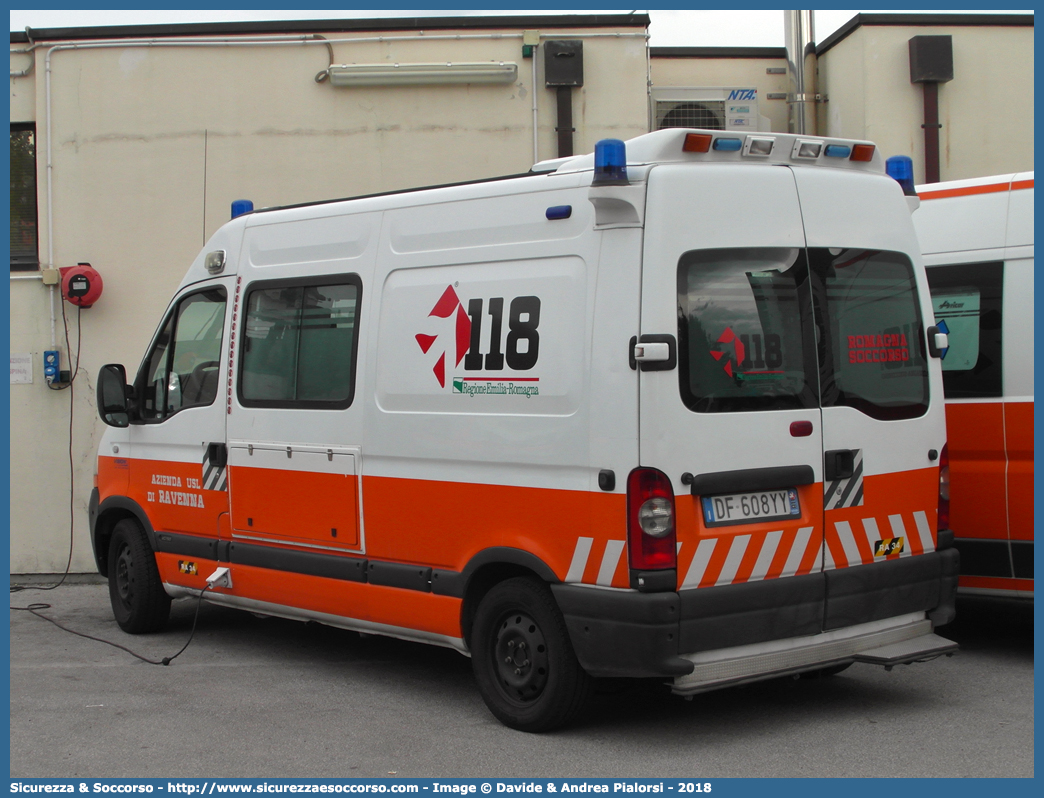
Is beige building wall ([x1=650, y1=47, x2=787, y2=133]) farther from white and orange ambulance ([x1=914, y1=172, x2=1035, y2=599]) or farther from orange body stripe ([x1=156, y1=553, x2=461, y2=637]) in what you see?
orange body stripe ([x1=156, y1=553, x2=461, y2=637])

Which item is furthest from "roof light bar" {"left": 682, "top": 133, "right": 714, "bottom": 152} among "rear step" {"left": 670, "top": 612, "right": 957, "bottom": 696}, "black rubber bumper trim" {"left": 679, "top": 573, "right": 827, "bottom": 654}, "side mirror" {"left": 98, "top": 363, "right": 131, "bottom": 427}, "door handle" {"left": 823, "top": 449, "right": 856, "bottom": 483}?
"side mirror" {"left": 98, "top": 363, "right": 131, "bottom": 427}

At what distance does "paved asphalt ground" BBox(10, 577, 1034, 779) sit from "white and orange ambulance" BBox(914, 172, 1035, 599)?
64 cm

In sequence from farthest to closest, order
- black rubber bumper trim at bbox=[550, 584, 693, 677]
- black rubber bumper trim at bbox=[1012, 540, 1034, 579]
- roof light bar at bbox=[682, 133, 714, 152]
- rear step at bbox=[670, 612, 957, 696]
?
Answer: black rubber bumper trim at bbox=[1012, 540, 1034, 579] < roof light bar at bbox=[682, 133, 714, 152] < rear step at bbox=[670, 612, 957, 696] < black rubber bumper trim at bbox=[550, 584, 693, 677]

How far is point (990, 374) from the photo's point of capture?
6.46m

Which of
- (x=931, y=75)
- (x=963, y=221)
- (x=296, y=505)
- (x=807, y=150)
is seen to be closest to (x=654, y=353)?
(x=807, y=150)

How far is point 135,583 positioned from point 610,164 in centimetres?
460

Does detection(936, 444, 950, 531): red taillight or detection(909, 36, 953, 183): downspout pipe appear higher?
detection(909, 36, 953, 183): downspout pipe

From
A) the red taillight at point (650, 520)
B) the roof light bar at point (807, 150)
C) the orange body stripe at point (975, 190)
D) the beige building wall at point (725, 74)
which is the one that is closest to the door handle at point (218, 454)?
the red taillight at point (650, 520)

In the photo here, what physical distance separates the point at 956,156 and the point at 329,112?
566cm

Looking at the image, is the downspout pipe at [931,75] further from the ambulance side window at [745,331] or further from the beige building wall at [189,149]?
the ambulance side window at [745,331]

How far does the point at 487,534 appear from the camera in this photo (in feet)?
17.6

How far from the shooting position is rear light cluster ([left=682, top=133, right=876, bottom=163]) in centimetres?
508

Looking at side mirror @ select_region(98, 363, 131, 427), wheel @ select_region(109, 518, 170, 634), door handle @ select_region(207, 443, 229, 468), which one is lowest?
wheel @ select_region(109, 518, 170, 634)

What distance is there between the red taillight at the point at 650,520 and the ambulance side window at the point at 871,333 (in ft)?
3.18
